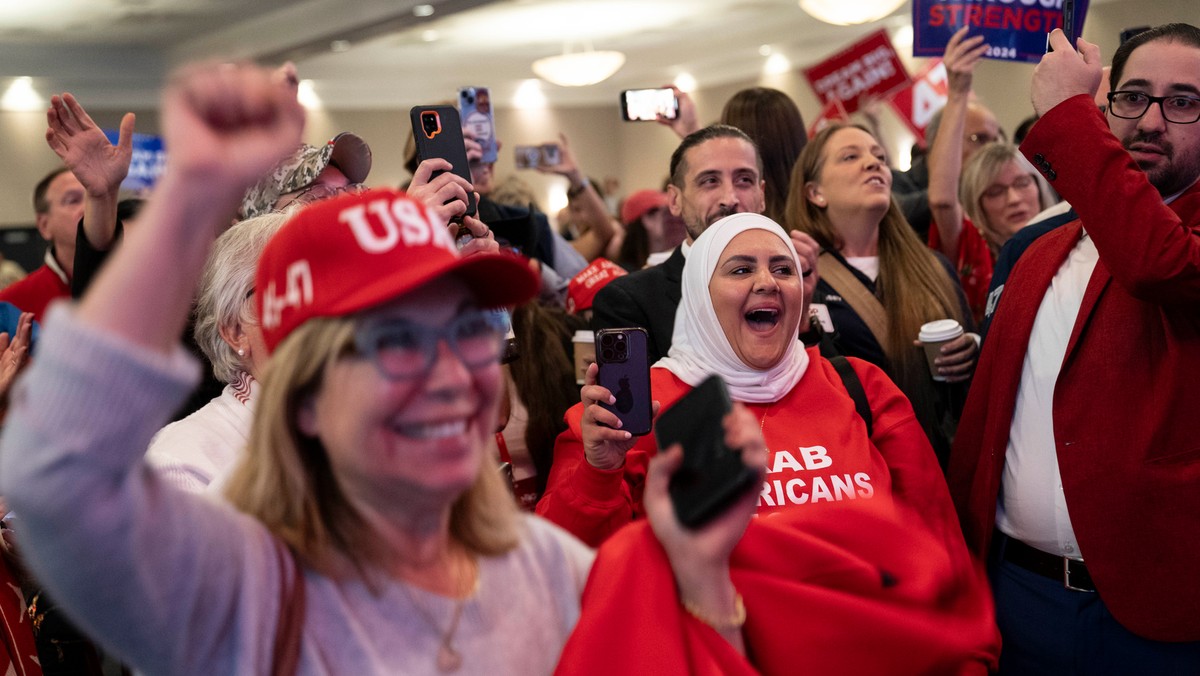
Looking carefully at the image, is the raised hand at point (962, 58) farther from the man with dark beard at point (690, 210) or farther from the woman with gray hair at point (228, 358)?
the woman with gray hair at point (228, 358)

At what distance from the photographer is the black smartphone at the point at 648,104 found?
3740 mm

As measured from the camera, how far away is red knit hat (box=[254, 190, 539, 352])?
1.13m

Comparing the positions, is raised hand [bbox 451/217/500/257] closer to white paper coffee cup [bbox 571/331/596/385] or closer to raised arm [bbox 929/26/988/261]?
white paper coffee cup [bbox 571/331/596/385]

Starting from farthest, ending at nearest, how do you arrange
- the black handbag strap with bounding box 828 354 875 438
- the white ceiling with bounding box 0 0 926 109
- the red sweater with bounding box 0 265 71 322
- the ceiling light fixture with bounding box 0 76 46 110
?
the ceiling light fixture with bounding box 0 76 46 110 → the white ceiling with bounding box 0 0 926 109 → the red sweater with bounding box 0 265 71 322 → the black handbag strap with bounding box 828 354 875 438

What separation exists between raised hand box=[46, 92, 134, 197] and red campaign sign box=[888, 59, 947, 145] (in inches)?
233

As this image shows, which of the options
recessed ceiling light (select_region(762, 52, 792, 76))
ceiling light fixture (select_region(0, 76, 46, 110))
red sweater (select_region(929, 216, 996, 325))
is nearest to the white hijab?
red sweater (select_region(929, 216, 996, 325))

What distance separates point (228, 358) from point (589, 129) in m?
14.8

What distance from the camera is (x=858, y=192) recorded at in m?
3.38

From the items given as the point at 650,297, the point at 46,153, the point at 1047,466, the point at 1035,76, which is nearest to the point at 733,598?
the point at 1047,466

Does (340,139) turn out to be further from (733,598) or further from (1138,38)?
(1138,38)

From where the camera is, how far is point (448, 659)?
1.22m

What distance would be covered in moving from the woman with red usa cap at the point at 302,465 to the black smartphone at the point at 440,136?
1.20 metres

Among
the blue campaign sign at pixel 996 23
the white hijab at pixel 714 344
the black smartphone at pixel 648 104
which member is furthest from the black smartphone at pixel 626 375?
the blue campaign sign at pixel 996 23

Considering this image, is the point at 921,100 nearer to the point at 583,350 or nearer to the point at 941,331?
the point at 941,331
